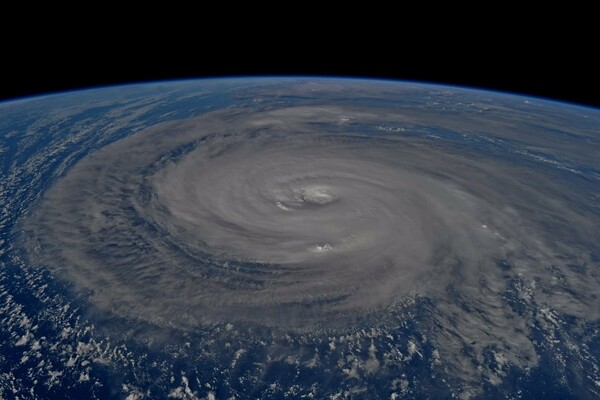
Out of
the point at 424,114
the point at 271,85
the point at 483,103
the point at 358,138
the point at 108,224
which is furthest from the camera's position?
the point at 271,85

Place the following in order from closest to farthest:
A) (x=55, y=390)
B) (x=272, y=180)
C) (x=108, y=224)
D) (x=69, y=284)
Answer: (x=55, y=390) < (x=69, y=284) < (x=108, y=224) < (x=272, y=180)

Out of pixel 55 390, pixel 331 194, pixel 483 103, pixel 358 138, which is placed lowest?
pixel 55 390

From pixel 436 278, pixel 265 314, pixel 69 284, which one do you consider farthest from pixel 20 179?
pixel 436 278

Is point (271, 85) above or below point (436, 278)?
above

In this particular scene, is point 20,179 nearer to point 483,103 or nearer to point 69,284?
point 69,284

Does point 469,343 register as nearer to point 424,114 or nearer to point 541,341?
point 541,341

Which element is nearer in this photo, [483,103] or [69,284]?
[69,284]

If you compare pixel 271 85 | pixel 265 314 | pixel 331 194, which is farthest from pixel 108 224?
pixel 271 85
